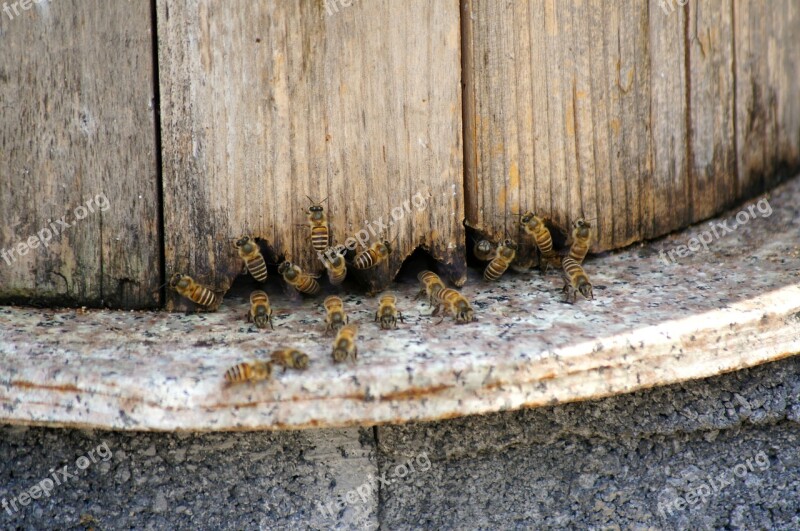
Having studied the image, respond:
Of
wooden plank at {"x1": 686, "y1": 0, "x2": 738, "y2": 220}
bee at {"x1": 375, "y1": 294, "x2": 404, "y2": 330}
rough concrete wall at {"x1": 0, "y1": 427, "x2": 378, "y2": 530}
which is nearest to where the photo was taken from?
rough concrete wall at {"x1": 0, "y1": 427, "x2": 378, "y2": 530}

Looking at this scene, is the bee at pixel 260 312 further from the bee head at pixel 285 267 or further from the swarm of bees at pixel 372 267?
the bee head at pixel 285 267

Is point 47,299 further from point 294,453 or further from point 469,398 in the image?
point 469,398

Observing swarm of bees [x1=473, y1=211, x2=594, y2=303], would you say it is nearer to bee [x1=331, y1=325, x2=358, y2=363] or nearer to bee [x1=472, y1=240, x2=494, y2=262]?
bee [x1=472, y1=240, x2=494, y2=262]

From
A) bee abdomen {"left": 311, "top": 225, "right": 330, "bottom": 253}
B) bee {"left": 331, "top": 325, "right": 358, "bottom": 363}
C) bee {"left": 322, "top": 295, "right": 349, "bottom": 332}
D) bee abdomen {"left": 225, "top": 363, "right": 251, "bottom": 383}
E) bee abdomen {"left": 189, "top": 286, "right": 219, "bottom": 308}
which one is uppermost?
bee abdomen {"left": 311, "top": 225, "right": 330, "bottom": 253}

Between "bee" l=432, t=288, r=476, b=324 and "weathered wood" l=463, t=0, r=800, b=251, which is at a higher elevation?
"weathered wood" l=463, t=0, r=800, b=251

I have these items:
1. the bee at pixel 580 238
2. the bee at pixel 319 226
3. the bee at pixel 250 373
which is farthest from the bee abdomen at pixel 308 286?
the bee at pixel 580 238

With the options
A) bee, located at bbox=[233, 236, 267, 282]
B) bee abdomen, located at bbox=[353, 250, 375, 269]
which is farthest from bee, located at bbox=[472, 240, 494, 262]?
bee, located at bbox=[233, 236, 267, 282]

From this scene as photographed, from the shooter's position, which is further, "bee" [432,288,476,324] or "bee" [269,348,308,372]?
"bee" [432,288,476,324]

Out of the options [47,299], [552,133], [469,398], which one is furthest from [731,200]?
[47,299]
